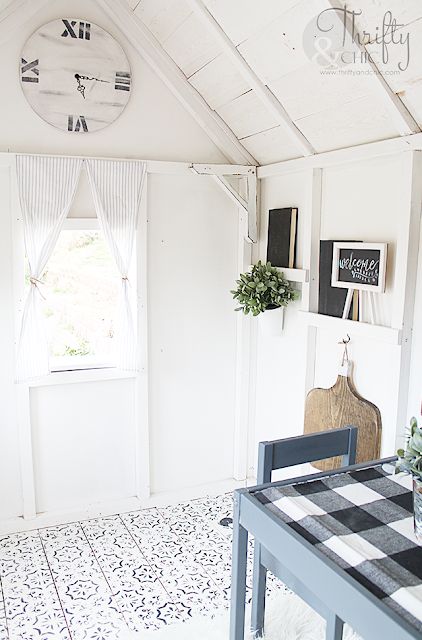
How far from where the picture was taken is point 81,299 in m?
3.19

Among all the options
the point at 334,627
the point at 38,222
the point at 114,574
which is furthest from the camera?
the point at 38,222

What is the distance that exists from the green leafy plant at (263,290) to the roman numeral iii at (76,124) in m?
1.08

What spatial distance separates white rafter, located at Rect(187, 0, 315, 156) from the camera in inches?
94.1

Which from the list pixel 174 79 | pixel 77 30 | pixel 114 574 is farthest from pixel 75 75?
pixel 114 574

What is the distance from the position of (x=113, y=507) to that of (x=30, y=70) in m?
2.26

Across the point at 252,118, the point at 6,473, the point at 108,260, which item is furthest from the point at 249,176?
the point at 6,473

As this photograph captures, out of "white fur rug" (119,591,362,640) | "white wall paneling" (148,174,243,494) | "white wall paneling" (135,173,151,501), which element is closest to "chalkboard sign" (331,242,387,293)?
"white wall paneling" (148,174,243,494)

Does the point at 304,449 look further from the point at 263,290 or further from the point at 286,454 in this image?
the point at 263,290

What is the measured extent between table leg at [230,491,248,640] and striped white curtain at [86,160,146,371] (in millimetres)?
1500

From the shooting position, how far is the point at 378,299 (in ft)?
8.25

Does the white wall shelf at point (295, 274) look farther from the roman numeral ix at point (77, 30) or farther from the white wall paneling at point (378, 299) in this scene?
the roman numeral ix at point (77, 30)

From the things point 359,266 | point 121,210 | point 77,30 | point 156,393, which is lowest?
point 156,393

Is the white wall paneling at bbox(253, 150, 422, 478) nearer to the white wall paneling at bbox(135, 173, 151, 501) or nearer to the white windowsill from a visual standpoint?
the white wall paneling at bbox(135, 173, 151, 501)

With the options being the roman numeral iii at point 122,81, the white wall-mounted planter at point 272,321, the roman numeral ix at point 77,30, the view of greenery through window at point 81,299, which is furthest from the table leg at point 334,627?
the roman numeral ix at point 77,30
